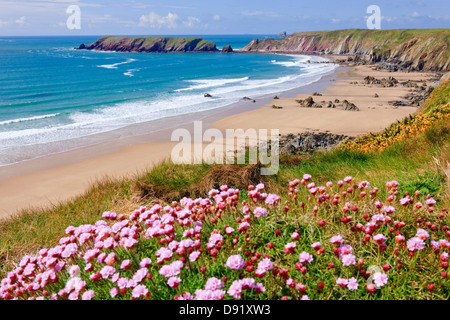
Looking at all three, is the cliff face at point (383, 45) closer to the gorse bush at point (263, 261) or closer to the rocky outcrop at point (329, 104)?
the rocky outcrop at point (329, 104)

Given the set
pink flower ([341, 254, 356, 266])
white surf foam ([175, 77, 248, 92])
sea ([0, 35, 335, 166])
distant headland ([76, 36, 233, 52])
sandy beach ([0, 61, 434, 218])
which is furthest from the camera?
distant headland ([76, 36, 233, 52])

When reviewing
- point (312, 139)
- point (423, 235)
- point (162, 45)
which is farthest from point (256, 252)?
point (162, 45)

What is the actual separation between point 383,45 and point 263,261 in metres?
108

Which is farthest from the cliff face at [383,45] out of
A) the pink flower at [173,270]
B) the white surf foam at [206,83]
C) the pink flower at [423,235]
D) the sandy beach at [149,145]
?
the pink flower at [173,270]

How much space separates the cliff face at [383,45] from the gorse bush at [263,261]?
230 feet

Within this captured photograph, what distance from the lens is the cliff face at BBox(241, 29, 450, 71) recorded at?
65188 millimetres

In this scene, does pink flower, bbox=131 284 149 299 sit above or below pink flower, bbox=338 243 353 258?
below

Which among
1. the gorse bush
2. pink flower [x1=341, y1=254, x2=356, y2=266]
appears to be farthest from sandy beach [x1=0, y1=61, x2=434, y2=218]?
pink flower [x1=341, y1=254, x2=356, y2=266]

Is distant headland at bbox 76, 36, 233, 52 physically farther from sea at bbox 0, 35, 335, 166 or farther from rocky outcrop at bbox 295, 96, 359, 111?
rocky outcrop at bbox 295, 96, 359, 111

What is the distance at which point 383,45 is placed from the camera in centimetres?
9619

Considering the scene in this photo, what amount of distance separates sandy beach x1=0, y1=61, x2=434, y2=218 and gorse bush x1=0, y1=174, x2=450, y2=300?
4.77m

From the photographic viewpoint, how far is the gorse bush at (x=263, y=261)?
2.66m
